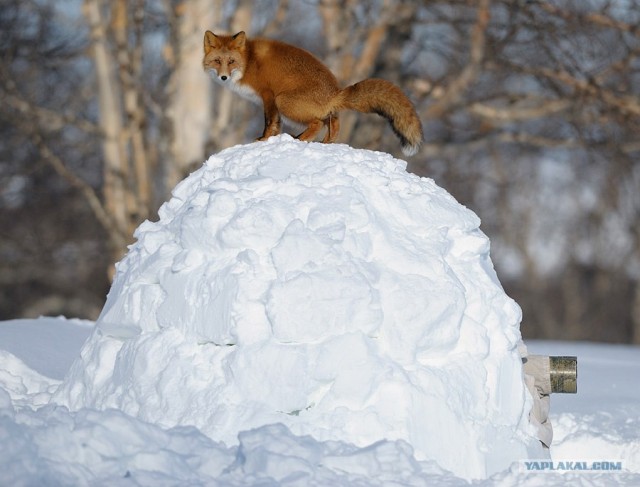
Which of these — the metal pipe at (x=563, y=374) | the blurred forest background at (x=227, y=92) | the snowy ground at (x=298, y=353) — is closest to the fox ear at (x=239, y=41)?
the snowy ground at (x=298, y=353)

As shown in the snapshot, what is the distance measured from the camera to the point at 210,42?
20.7 feet

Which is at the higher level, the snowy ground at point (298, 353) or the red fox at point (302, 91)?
the red fox at point (302, 91)

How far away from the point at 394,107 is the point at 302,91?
0.53 meters

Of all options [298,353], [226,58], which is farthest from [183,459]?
[226,58]

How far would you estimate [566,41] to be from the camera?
12.3 meters

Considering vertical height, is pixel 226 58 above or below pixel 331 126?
above

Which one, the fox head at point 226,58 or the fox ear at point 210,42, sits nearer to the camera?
the fox head at point 226,58

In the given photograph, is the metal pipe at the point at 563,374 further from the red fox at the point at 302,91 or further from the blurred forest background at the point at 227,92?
the blurred forest background at the point at 227,92

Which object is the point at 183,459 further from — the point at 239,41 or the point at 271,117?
the point at 239,41

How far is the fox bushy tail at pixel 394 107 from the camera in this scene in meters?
5.47

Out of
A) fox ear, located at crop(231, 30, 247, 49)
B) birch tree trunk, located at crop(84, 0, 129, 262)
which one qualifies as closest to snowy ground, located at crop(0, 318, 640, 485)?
fox ear, located at crop(231, 30, 247, 49)

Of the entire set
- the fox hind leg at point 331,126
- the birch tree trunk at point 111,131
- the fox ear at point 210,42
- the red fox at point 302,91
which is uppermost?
the fox ear at point 210,42

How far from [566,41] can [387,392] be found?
937 cm

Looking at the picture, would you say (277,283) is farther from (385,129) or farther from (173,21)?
(385,129)
